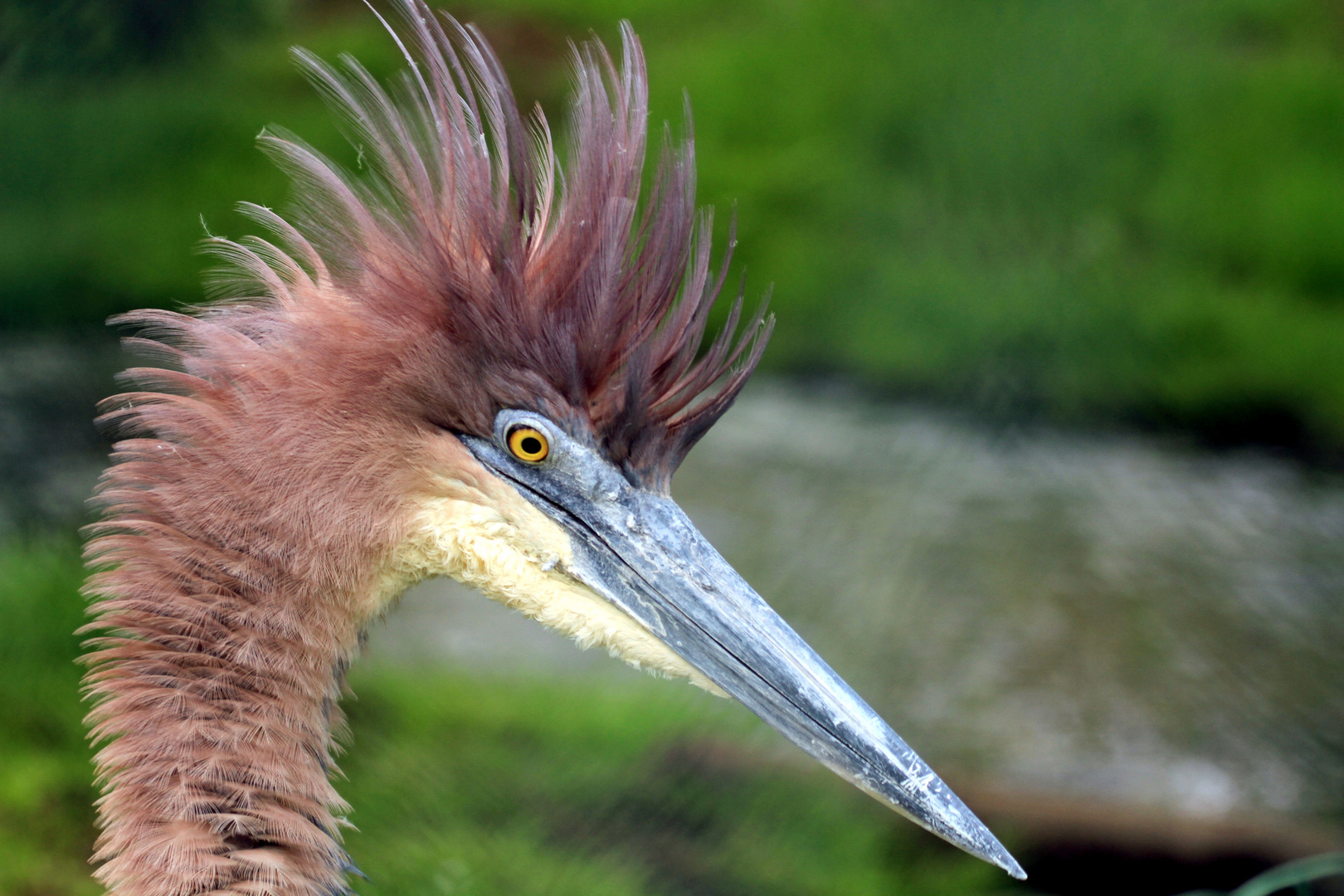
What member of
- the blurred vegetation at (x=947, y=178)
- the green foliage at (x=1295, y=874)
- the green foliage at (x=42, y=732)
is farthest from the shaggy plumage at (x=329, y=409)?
the blurred vegetation at (x=947, y=178)

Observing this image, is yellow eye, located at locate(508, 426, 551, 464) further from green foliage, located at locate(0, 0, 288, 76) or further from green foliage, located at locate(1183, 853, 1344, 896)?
green foliage, located at locate(0, 0, 288, 76)

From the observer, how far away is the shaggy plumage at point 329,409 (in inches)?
51.9

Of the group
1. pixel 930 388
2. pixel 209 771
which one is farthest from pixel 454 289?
pixel 930 388

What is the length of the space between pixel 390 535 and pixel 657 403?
15.3 inches

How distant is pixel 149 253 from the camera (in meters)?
3.29

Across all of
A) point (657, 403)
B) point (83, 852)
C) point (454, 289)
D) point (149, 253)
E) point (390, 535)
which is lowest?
point (83, 852)

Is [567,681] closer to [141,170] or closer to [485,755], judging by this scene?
[485,755]

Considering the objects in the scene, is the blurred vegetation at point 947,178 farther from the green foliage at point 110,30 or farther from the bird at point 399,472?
the bird at point 399,472

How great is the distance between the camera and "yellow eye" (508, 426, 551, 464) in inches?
56.3

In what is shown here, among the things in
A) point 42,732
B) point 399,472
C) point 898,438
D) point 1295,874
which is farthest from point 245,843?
point 898,438

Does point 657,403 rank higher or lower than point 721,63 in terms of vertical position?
lower

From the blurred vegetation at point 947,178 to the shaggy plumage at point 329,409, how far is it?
6.23 ft

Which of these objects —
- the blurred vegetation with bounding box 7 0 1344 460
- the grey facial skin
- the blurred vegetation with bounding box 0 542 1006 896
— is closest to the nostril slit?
the grey facial skin

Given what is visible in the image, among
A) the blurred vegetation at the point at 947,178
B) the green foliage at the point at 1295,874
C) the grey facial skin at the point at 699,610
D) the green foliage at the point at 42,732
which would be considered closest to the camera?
→ the grey facial skin at the point at 699,610
